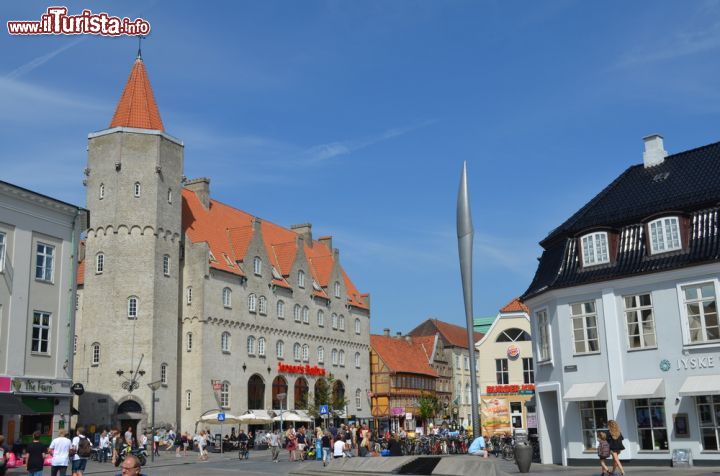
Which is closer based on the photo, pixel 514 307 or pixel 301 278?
pixel 514 307

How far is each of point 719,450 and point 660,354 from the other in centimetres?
349

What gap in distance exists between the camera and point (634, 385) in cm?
2675

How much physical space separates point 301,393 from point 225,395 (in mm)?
10932

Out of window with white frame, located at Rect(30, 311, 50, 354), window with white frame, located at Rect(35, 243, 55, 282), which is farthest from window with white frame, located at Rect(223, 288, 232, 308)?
window with white frame, located at Rect(30, 311, 50, 354)

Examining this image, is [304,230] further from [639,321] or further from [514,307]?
[639,321]

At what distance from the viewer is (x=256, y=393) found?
6456cm

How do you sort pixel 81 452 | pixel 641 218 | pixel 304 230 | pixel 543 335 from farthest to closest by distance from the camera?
pixel 304 230, pixel 543 335, pixel 641 218, pixel 81 452

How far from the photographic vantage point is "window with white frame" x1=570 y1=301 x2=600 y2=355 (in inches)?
1115

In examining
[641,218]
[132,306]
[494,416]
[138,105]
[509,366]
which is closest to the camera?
[641,218]

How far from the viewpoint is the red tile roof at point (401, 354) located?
86.5 meters

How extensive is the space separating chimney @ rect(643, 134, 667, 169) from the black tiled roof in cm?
30

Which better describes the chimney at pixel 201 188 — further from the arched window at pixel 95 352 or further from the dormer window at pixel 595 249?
the dormer window at pixel 595 249

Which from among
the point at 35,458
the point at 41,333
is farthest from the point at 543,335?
the point at 41,333

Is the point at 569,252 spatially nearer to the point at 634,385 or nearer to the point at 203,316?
the point at 634,385
